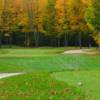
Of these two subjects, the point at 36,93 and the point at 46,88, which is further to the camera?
the point at 46,88

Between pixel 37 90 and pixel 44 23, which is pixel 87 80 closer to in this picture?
pixel 37 90

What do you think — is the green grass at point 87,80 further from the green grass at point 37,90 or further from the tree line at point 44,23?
the tree line at point 44,23

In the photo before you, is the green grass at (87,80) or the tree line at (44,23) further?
the tree line at (44,23)

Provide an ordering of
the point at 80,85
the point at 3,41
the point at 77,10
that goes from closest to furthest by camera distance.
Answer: the point at 80,85 < the point at 77,10 < the point at 3,41

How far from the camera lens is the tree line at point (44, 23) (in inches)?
2484

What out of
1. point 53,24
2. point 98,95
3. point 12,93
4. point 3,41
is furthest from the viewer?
point 3,41

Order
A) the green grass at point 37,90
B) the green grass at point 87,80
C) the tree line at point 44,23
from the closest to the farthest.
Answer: the green grass at point 37,90 → the green grass at point 87,80 → the tree line at point 44,23

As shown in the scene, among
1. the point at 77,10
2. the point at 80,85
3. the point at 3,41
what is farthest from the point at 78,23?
the point at 80,85

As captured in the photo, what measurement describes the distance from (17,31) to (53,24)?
7396mm

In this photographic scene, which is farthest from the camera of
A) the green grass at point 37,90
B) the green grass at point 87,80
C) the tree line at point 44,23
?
the tree line at point 44,23

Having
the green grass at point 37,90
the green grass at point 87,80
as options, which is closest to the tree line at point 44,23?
the green grass at point 87,80

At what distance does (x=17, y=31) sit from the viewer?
233 feet

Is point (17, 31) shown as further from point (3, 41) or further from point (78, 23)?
point (78, 23)

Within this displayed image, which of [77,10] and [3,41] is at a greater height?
[77,10]
